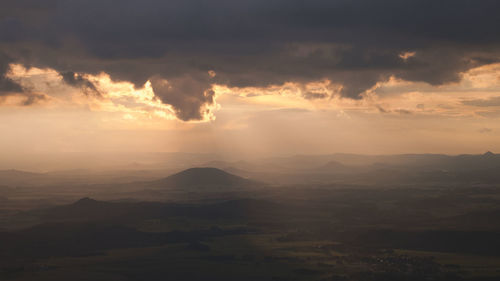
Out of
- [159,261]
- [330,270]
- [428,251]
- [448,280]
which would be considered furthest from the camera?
[428,251]

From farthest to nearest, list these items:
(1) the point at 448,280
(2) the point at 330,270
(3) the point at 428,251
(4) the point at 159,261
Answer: (3) the point at 428,251 < (4) the point at 159,261 < (2) the point at 330,270 < (1) the point at 448,280

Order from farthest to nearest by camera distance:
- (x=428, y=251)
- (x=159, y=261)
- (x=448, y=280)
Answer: (x=428, y=251), (x=159, y=261), (x=448, y=280)

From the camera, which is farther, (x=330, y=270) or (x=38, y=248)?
(x=38, y=248)

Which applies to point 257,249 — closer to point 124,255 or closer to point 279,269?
point 279,269

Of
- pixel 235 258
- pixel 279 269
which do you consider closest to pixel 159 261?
pixel 235 258

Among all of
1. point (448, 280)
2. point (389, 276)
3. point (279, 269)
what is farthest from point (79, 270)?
point (448, 280)

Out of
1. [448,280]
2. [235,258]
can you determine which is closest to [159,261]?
[235,258]

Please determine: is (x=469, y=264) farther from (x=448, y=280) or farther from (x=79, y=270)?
(x=79, y=270)

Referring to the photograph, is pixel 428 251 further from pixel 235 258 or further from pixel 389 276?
pixel 235 258

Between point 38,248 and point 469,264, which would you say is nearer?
point 469,264
